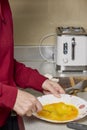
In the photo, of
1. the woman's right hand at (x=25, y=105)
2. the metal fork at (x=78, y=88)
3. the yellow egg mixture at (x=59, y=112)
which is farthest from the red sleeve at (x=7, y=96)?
the metal fork at (x=78, y=88)

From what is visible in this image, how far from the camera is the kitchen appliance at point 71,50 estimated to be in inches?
68.7

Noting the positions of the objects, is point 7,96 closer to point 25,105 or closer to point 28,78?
point 25,105

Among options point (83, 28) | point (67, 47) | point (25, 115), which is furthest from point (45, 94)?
point (83, 28)

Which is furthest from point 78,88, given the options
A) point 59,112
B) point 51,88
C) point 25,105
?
point 25,105

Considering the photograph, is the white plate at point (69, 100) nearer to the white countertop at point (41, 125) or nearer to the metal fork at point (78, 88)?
the white countertop at point (41, 125)

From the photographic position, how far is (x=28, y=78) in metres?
1.35

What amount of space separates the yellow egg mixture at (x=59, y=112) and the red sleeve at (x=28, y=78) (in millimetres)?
152

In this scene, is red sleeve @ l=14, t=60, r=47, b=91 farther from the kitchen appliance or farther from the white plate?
the kitchen appliance

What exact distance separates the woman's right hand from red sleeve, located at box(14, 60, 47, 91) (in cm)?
25

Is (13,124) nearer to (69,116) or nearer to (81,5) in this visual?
(69,116)

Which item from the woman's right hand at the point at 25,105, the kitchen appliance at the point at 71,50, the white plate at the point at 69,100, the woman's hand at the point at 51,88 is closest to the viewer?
the woman's right hand at the point at 25,105

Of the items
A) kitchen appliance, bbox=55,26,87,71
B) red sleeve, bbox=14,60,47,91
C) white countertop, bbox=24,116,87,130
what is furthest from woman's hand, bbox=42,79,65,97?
kitchen appliance, bbox=55,26,87,71

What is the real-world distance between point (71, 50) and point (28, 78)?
47 centimetres

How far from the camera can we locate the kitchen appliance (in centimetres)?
174
